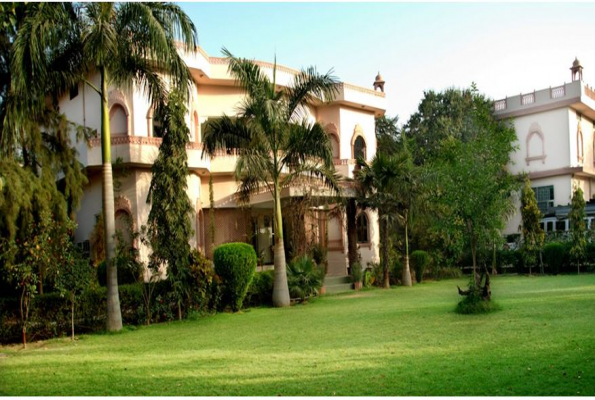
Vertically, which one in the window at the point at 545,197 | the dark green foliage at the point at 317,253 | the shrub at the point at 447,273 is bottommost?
the shrub at the point at 447,273

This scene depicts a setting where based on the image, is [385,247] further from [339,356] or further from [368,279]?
[339,356]

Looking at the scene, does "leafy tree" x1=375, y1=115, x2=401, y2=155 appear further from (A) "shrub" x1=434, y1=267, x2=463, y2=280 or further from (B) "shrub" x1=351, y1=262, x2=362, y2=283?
(B) "shrub" x1=351, y1=262, x2=362, y2=283

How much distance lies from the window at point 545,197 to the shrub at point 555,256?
318 inches

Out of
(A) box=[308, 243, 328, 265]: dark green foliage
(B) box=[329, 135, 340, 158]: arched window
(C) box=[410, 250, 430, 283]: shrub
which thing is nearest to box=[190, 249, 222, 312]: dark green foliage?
(A) box=[308, 243, 328, 265]: dark green foliage

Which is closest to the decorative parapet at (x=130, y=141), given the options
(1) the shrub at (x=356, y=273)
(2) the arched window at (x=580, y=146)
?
(1) the shrub at (x=356, y=273)

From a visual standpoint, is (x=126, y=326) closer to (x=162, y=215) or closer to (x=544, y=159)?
(x=162, y=215)

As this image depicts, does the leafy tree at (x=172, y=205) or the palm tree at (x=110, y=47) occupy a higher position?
the palm tree at (x=110, y=47)

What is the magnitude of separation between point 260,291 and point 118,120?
8.28 m

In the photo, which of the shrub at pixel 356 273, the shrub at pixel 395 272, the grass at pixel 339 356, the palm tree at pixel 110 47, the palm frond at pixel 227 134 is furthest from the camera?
the shrub at pixel 395 272

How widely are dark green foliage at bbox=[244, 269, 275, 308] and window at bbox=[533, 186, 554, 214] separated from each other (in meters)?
22.3

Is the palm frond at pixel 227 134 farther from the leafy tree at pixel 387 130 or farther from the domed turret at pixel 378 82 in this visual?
the leafy tree at pixel 387 130

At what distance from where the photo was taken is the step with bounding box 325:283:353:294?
22453 mm

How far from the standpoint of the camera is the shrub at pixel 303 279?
1919 cm

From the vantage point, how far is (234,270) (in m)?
17.1
